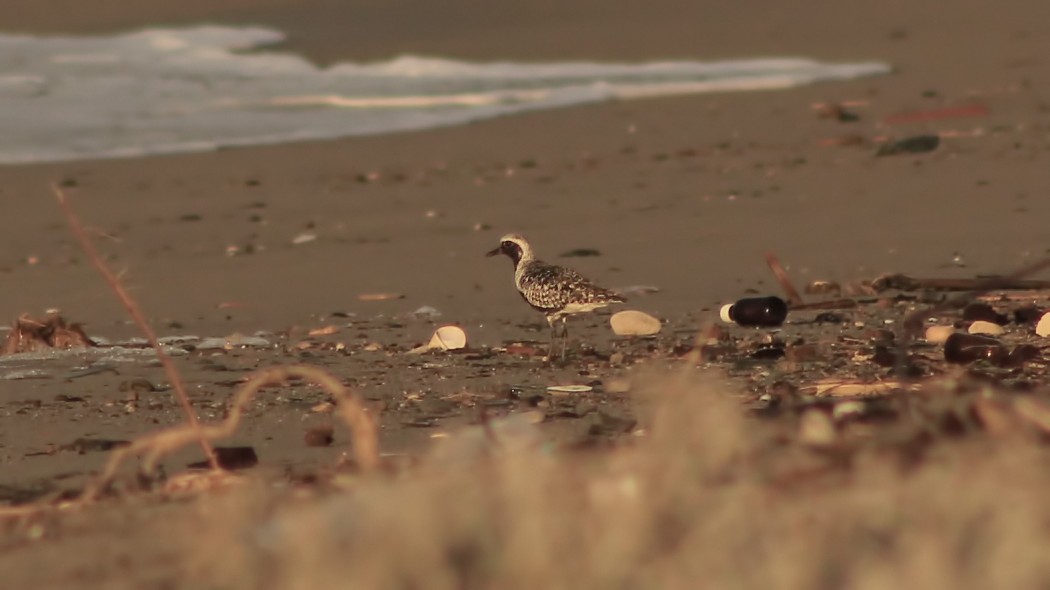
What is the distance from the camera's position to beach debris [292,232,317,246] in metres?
8.16

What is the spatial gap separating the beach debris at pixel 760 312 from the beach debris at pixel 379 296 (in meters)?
1.52

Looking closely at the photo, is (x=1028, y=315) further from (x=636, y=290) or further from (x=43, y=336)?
(x=43, y=336)

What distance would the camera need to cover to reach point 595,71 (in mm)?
13688

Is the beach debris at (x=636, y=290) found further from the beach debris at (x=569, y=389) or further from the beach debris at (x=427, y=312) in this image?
the beach debris at (x=569, y=389)

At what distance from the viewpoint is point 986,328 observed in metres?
5.40

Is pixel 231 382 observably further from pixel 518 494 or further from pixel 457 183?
pixel 457 183

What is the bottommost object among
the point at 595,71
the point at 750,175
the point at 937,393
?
the point at 937,393

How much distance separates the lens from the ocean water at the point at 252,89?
11609mm

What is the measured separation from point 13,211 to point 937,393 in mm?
7271

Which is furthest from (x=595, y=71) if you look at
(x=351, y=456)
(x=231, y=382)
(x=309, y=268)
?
(x=351, y=456)

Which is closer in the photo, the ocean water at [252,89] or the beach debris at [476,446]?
the beach debris at [476,446]

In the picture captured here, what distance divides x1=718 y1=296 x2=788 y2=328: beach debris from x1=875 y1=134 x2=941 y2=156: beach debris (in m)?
3.71

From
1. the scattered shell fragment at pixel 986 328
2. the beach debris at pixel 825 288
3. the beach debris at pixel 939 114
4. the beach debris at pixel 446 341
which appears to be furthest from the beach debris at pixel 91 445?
the beach debris at pixel 939 114

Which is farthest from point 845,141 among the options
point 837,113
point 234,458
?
point 234,458
